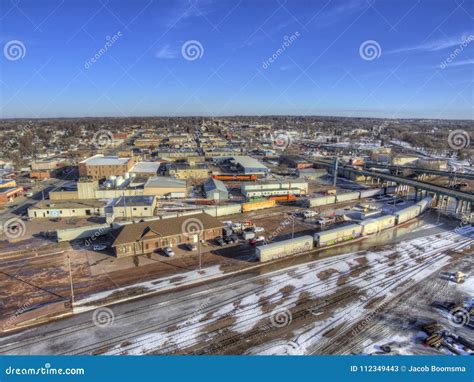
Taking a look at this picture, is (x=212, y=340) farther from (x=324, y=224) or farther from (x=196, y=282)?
(x=324, y=224)

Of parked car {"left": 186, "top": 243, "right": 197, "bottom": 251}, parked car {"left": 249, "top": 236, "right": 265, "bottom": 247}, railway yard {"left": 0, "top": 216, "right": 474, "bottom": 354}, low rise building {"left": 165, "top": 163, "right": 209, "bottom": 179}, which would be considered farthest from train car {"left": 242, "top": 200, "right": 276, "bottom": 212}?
low rise building {"left": 165, "top": 163, "right": 209, "bottom": 179}

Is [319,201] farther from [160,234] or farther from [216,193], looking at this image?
[160,234]

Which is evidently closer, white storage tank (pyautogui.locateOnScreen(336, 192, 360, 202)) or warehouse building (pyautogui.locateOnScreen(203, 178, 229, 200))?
warehouse building (pyautogui.locateOnScreen(203, 178, 229, 200))

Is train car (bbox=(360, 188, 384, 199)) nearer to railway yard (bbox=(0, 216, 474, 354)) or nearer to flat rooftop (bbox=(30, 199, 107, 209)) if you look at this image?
railway yard (bbox=(0, 216, 474, 354))

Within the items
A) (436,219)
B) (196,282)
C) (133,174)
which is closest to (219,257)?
(196,282)

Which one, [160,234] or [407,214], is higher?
[407,214]

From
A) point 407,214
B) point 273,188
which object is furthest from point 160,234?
point 407,214

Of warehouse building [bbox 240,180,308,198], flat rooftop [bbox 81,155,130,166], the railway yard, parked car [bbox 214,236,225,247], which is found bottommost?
the railway yard
